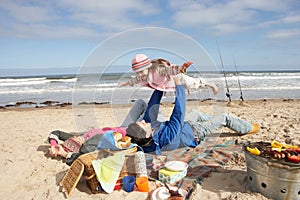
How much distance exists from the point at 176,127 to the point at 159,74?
29.8 inches

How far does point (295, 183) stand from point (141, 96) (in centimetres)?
229

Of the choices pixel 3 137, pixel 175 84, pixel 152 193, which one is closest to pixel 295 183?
pixel 152 193

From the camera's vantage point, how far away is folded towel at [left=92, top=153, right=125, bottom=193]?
99.1 inches

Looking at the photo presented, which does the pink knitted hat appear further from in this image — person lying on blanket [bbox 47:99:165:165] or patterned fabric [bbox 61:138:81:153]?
patterned fabric [bbox 61:138:81:153]

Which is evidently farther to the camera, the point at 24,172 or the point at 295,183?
the point at 24,172

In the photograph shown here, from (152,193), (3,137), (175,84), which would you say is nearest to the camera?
(152,193)

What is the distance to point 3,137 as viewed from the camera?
4.59 m

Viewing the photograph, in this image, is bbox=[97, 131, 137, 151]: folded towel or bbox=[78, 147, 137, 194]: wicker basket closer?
bbox=[78, 147, 137, 194]: wicker basket

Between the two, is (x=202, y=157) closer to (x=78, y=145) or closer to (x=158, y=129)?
(x=158, y=129)

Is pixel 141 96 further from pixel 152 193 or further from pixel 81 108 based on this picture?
pixel 152 193

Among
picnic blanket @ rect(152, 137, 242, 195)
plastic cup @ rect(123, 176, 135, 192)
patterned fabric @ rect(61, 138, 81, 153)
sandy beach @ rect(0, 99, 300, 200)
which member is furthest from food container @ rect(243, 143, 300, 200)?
patterned fabric @ rect(61, 138, 81, 153)

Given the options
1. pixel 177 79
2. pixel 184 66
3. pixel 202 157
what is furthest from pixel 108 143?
pixel 202 157

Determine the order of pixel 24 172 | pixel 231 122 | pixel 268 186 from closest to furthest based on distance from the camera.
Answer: pixel 268 186, pixel 24 172, pixel 231 122

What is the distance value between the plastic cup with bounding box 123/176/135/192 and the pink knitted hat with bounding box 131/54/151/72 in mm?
1200
